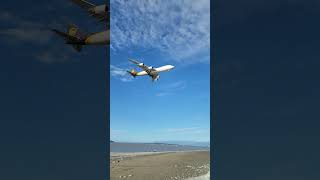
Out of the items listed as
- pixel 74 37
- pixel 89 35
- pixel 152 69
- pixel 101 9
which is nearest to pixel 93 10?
pixel 101 9

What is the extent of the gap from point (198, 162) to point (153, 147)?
Result: 35.9 feet

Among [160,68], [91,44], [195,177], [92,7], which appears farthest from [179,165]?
[92,7]

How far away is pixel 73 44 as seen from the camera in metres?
13.7

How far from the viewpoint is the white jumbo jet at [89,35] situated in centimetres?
1146

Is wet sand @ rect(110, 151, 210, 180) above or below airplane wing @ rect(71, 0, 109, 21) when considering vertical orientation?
below

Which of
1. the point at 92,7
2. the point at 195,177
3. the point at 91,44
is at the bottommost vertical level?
the point at 195,177

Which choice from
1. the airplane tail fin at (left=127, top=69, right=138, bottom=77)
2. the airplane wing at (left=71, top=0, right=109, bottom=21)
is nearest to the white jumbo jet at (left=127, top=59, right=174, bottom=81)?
the airplane tail fin at (left=127, top=69, right=138, bottom=77)

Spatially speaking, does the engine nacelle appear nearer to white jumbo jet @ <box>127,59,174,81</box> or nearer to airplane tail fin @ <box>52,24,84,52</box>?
airplane tail fin @ <box>52,24,84,52</box>

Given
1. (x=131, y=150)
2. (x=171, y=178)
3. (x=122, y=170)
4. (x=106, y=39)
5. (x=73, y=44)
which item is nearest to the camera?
(x=106, y=39)

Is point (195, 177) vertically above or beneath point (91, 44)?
beneath

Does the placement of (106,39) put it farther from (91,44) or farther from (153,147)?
(153,147)

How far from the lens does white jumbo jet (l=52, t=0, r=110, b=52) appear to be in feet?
37.6

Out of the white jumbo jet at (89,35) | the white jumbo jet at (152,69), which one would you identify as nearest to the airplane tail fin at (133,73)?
the white jumbo jet at (152,69)

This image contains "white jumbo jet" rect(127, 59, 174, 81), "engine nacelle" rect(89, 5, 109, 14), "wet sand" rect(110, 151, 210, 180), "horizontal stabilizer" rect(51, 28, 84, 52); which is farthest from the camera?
"white jumbo jet" rect(127, 59, 174, 81)
